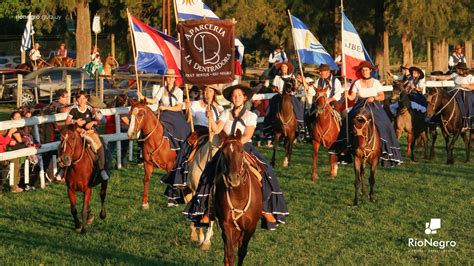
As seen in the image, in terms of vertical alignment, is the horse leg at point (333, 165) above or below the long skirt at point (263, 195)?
below

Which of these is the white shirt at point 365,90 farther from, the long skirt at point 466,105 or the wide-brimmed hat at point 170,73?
the long skirt at point 466,105

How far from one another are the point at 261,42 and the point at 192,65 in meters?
44.2

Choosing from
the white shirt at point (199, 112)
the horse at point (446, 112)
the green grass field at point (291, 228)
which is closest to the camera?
the green grass field at point (291, 228)

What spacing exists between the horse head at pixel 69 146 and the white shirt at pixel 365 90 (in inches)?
216

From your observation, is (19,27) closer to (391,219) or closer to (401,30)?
(401,30)

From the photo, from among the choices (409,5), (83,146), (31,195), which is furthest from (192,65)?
(409,5)

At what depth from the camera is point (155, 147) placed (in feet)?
60.2

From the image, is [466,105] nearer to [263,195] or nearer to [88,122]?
[88,122]

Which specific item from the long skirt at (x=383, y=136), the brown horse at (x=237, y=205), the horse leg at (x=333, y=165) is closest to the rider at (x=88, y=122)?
the brown horse at (x=237, y=205)

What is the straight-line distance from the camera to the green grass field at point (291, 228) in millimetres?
13609

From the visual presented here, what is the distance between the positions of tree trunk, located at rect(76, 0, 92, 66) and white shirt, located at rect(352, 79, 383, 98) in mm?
28672

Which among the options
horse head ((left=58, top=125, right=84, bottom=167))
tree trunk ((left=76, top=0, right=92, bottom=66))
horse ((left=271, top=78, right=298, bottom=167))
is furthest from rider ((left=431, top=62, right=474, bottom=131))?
tree trunk ((left=76, top=0, right=92, bottom=66))

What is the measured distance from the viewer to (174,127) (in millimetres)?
18594

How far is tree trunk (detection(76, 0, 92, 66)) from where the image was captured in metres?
46.2
